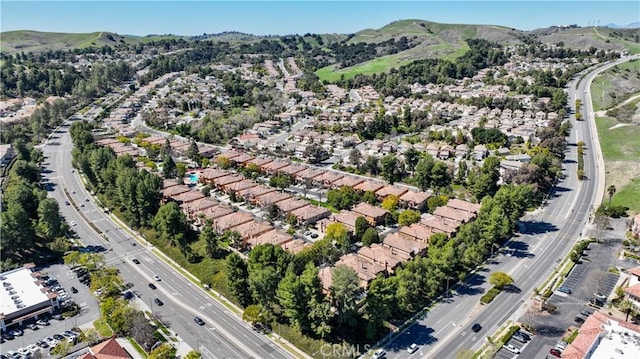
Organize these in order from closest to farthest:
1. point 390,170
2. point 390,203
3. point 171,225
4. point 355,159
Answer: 1. point 171,225
2. point 390,203
3. point 390,170
4. point 355,159

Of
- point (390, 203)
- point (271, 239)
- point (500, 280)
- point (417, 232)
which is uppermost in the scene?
point (390, 203)

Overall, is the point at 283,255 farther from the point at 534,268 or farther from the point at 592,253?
the point at 592,253

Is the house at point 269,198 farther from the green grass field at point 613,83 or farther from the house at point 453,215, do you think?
the green grass field at point 613,83

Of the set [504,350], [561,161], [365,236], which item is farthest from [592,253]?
[561,161]

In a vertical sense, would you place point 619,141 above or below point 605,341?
above

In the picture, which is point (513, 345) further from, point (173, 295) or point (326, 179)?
point (326, 179)

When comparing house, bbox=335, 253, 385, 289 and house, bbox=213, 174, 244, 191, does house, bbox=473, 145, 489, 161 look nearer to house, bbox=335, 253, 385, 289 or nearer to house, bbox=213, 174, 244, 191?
house, bbox=213, 174, 244, 191

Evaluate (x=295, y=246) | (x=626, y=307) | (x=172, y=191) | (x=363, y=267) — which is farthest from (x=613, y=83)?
(x=172, y=191)
